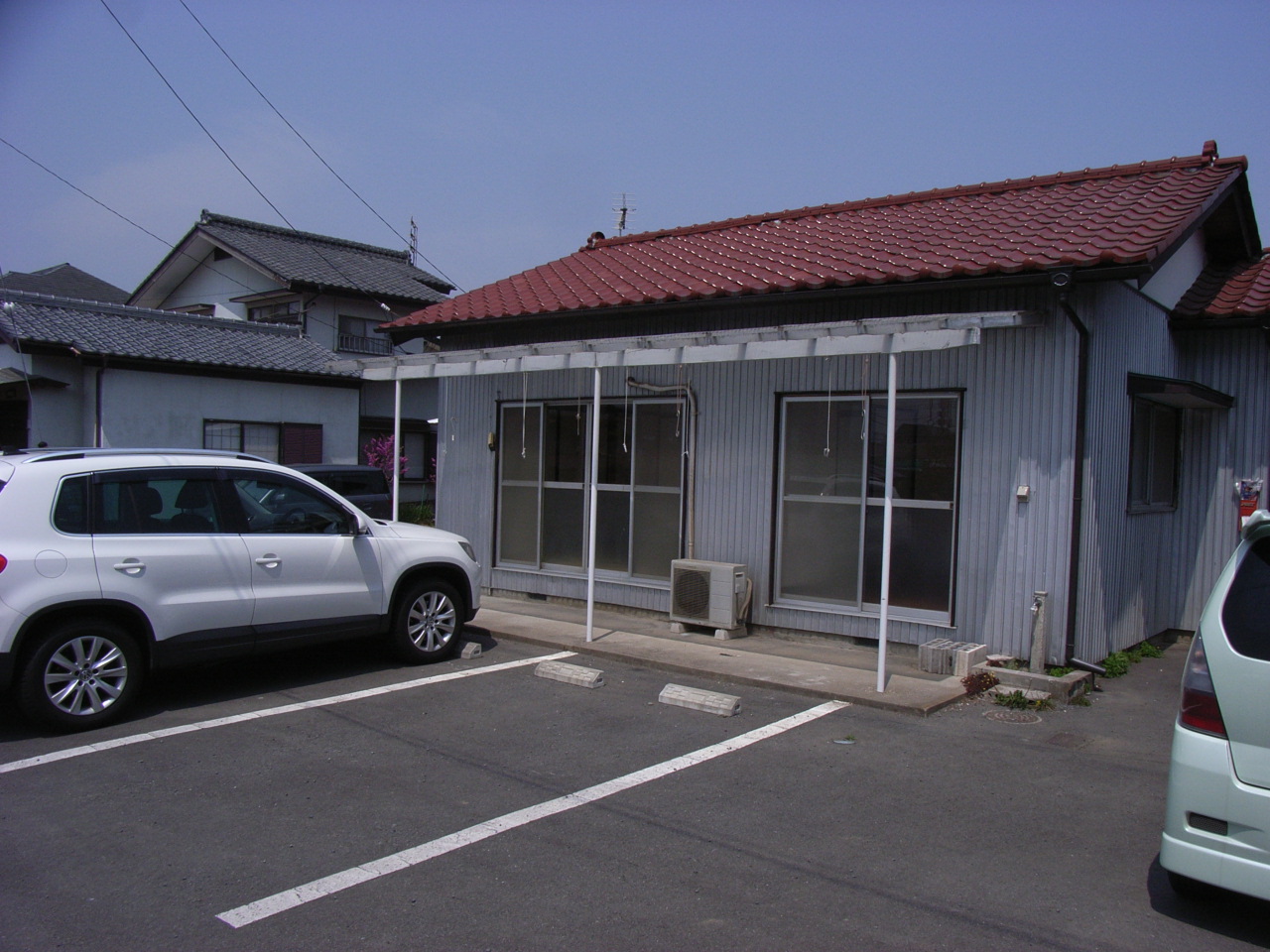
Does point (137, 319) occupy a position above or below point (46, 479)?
above

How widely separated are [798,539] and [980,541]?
178 centimetres

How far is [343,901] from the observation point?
150 inches

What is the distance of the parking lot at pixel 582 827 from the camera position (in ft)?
12.1

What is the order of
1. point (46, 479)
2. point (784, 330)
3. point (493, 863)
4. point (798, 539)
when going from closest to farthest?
point (493, 863) < point (46, 479) < point (784, 330) < point (798, 539)

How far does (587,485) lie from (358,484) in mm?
5278

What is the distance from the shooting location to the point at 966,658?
24.6ft

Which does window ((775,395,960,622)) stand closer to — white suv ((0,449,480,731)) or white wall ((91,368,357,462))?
white suv ((0,449,480,731))

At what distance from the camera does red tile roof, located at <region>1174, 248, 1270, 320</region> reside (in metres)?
9.11

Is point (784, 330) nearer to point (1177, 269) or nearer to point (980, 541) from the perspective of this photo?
point (980, 541)

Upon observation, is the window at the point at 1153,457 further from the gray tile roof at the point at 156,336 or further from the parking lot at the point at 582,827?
the gray tile roof at the point at 156,336

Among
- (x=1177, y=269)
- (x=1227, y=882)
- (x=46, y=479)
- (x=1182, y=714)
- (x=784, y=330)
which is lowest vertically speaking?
(x=1227, y=882)

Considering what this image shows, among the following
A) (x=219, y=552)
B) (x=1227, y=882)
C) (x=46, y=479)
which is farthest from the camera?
(x=219, y=552)

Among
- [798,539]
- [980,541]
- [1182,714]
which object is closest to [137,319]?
[798,539]

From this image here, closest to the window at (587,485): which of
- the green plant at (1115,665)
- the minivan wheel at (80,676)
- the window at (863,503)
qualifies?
the window at (863,503)
